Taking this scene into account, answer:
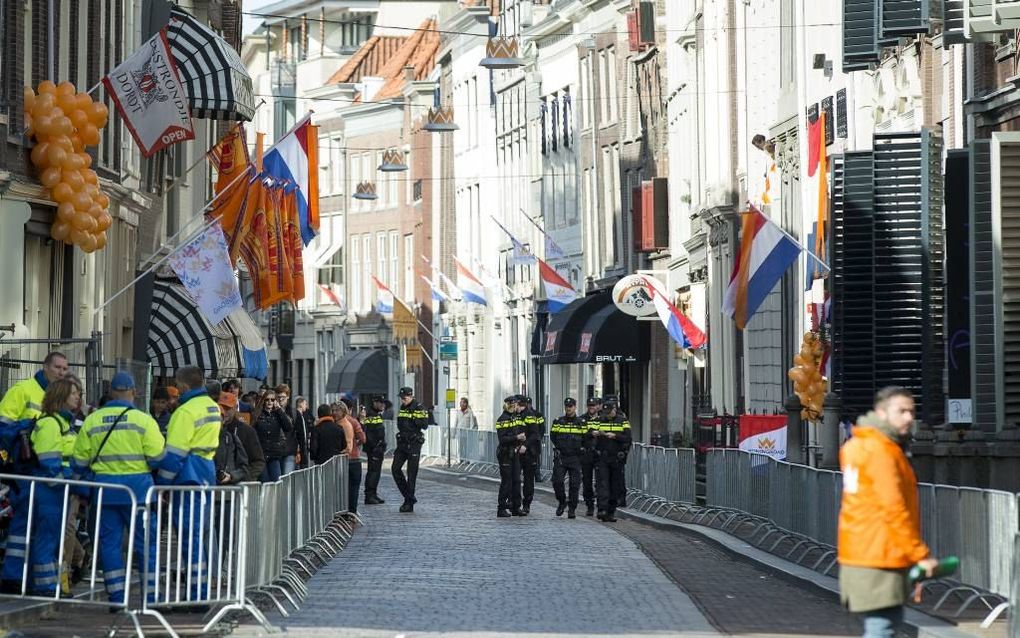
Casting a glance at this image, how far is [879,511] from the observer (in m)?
10.9

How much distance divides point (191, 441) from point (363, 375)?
6276 cm

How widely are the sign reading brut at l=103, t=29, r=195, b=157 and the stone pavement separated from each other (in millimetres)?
5325

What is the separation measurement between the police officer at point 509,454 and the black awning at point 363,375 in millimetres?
45909

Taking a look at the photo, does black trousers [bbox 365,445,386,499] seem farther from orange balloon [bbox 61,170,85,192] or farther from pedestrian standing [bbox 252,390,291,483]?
orange balloon [bbox 61,170,85,192]

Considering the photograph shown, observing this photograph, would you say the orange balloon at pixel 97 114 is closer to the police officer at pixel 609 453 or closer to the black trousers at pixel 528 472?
the police officer at pixel 609 453

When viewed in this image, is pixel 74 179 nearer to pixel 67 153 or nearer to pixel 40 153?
pixel 67 153

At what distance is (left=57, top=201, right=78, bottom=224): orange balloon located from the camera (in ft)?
80.6

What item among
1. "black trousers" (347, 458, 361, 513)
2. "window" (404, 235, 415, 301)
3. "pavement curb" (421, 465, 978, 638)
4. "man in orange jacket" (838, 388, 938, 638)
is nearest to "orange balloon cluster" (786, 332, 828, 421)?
"pavement curb" (421, 465, 978, 638)

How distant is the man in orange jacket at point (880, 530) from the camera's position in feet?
35.6

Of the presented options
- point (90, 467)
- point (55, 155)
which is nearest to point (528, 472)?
point (55, 155)

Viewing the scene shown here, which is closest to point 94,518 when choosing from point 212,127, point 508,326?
point 212,127

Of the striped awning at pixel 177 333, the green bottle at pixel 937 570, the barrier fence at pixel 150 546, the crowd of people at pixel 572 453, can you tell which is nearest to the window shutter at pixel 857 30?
the crowd of people at pixel 572 453

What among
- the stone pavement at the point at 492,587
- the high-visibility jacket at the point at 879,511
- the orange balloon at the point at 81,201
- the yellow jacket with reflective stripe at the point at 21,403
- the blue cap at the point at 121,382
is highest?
the orange balloon at the point at 81,201

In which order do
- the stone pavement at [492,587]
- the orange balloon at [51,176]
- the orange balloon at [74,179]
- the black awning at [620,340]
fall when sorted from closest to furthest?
1. the stone pavement at [492,587]
2. the orange balloon at [51,176]
3. the orange balloon at [74,179]
4. the black awning at [620,340]
